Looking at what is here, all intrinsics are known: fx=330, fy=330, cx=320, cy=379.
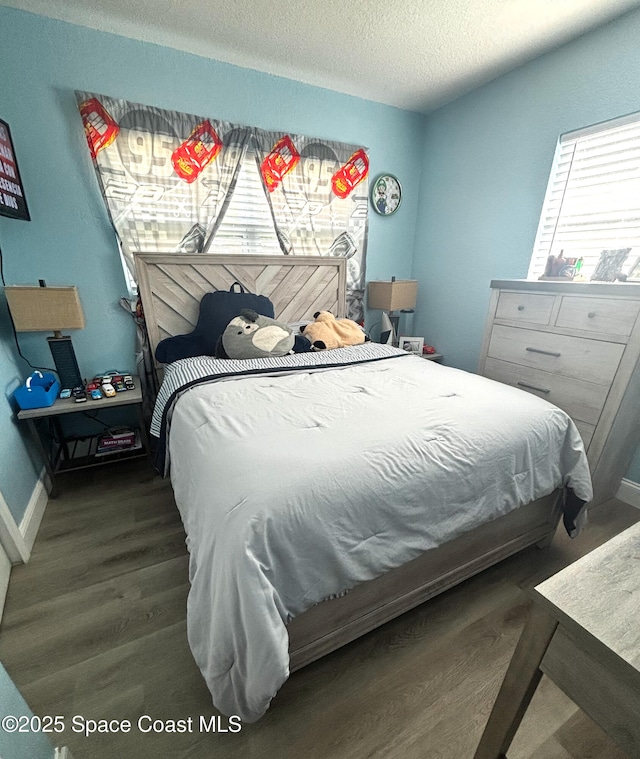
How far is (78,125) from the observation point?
1983 millimetres

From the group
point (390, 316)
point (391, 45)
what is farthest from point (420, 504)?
point (391, 45)

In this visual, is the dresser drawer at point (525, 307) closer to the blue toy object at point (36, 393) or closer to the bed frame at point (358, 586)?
the bed frame at point (358, 586)

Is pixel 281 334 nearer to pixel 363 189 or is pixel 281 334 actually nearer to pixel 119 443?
pixel 119 443

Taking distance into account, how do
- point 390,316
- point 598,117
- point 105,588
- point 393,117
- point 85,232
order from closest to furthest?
point 105,588 → point 598,117 → point 85,232 → point 393,117 → point 390,316

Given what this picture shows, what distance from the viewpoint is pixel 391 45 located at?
2068mm

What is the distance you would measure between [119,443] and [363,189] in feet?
9.10

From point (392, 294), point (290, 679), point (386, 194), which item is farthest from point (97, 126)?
point (290, 679)

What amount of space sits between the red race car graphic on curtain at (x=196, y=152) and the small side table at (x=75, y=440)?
1490 mm

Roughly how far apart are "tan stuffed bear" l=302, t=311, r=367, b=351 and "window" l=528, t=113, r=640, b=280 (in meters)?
1.44

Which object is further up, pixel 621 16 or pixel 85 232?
pixel 621 16

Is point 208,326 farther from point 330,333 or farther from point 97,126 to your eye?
point 97,126

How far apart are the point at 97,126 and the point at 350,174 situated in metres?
1.79

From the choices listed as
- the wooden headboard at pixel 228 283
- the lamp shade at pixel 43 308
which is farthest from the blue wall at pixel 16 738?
the wooden headboard at pixel 228 283

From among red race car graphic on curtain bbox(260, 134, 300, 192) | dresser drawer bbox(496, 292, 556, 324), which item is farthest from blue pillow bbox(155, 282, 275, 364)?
dresser drawer bbox(496, 292, 556, 324)
